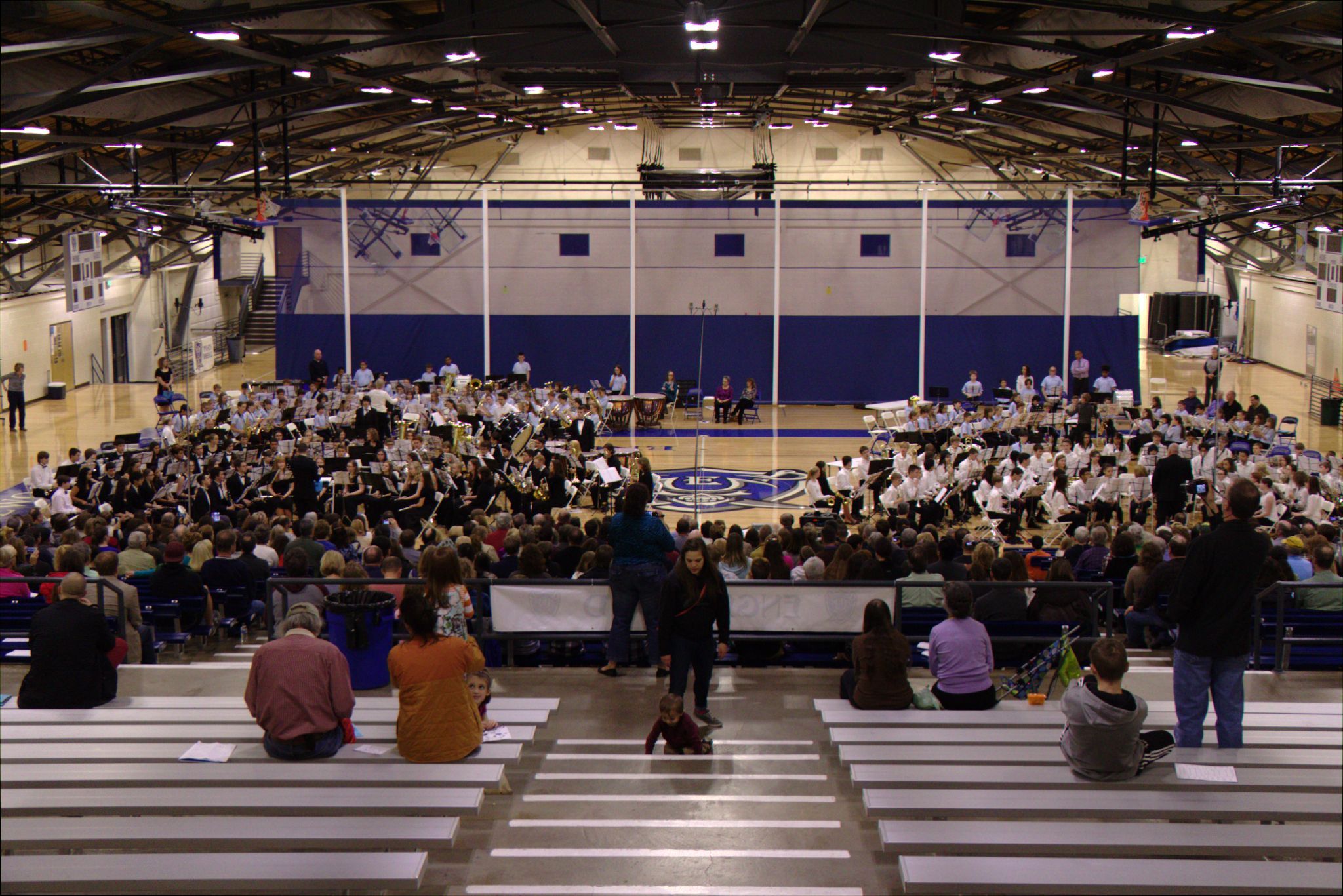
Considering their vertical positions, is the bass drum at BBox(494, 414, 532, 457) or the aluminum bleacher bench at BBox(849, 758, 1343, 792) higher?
the bass drum at BBox(494, 414, 532, 457)

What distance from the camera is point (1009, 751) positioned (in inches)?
247

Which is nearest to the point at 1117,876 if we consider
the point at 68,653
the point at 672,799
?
the point at 672,799

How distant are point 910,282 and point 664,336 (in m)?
6.78

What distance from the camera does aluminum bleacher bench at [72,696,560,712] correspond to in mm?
7293

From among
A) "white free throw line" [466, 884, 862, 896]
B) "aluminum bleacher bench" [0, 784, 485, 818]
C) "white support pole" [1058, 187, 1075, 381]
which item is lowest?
"white free throw line" [466, 884, 862, 896]

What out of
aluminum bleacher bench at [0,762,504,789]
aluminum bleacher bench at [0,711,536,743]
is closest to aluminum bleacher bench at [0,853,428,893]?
aluminum bleacher bench at [0,762,504,789]

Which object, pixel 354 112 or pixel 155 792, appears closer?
pixel 155 792

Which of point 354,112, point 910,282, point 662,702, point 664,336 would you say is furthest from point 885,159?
point 662,702

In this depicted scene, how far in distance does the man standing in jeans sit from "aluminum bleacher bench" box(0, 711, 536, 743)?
11.0 ft

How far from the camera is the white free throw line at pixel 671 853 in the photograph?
5.57 m

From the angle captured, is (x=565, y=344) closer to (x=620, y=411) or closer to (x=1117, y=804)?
(x=620, y=411)

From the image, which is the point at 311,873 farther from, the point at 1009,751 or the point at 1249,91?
the point at 1249,91

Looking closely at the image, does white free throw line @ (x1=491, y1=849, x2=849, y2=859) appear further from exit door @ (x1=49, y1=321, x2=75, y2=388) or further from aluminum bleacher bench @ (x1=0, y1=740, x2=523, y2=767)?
exit door @ (x1=49, y1=321, x2=75, y2=388)

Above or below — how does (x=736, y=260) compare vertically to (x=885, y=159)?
below
